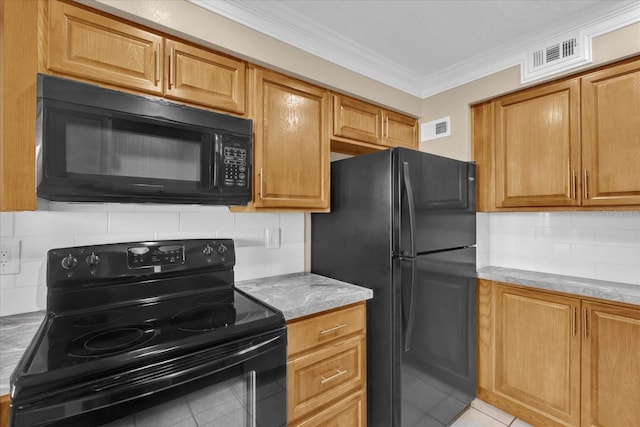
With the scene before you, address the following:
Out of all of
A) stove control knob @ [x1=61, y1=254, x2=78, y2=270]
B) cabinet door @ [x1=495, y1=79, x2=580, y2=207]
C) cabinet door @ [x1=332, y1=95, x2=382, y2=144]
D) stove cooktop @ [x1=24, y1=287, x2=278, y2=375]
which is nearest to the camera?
stove cooktop @ [x1=24, y1=287, x2=278, y2=375]

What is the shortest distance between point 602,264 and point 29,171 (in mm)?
3001

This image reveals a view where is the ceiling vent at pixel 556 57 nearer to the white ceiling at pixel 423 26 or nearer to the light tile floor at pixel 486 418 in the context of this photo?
the white ceiling at pixel 423 26

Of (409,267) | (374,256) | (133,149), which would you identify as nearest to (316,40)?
(133,149)

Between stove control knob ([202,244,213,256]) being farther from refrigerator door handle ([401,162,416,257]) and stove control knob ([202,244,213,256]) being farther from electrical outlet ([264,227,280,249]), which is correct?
refrigerator door handle ([401,162,416,257])

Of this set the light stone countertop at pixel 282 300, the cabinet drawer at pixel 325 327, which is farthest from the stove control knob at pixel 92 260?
the cabinet drawer at pixel 325 327

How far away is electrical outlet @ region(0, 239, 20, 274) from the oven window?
91 centimetres

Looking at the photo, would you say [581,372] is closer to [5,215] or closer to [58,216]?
[58,216]

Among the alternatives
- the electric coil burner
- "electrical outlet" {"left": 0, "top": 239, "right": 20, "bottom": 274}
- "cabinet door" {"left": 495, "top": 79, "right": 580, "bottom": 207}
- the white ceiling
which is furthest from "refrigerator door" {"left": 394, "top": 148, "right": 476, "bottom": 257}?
"electrical outlet" {"left": 0, "top": 239, "right": 20, "bottom": 274}

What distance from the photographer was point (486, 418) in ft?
6.83

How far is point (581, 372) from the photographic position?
1798 mm

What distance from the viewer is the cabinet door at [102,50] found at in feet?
3.86

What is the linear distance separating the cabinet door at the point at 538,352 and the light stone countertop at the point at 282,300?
3.71 feet

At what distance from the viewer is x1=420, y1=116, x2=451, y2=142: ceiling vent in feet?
7.89

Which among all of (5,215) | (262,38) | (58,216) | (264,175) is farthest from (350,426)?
(262,38)
